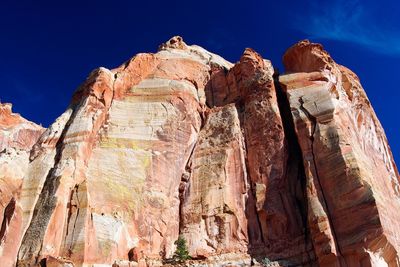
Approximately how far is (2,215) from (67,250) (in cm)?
687

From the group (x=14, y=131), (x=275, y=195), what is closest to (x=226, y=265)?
(x=275, y=195)

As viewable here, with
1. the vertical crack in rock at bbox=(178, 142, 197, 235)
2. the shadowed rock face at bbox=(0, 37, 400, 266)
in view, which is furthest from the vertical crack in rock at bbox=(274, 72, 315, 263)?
the vertical crack in rock at bbox=(178, 142, 197, 235)

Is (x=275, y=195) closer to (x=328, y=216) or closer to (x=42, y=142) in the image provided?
(x=328, y=216)

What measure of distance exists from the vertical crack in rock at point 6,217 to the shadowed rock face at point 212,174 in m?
0.11

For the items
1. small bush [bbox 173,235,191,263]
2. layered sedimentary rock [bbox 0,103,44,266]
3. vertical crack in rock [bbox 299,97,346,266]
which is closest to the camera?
vertical crack in rock [bbox 299,97,346,266]

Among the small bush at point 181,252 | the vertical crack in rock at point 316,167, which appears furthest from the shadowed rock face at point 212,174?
the small bush at point 181,252

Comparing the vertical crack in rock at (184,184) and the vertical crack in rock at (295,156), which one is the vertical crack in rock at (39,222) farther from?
the vertical crack in rock at (295,156)

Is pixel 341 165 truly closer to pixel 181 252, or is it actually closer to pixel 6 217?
pixel 181 252

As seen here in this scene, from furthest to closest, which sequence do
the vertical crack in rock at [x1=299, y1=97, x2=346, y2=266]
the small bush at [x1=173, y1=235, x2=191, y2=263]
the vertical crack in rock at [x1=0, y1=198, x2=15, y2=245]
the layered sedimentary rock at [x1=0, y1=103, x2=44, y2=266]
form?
the small bush at [x1=173, y1=235, x2=191, y2=263] < the vertical crack in rock at [x1=0, y1=198, x2=15, y2=245] < the layered sedimentary rock at [x1=0, y1=103, x2=44, y2=266] < the vertical crack in rock at [x1=299, y1=97, x2=346, y2=266]

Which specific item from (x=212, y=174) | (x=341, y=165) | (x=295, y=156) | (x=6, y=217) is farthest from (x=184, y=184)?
(x=6, y=217)

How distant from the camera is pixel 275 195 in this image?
112ft

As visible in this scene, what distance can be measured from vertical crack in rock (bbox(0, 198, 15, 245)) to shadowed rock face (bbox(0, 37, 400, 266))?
0.11 meters

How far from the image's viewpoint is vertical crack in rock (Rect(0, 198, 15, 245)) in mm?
30941

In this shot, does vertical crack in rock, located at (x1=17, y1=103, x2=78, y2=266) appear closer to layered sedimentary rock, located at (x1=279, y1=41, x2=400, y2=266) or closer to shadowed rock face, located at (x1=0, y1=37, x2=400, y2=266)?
shadowed rock face, located at (x1=0, y1=37, x2=400, y2=266)
